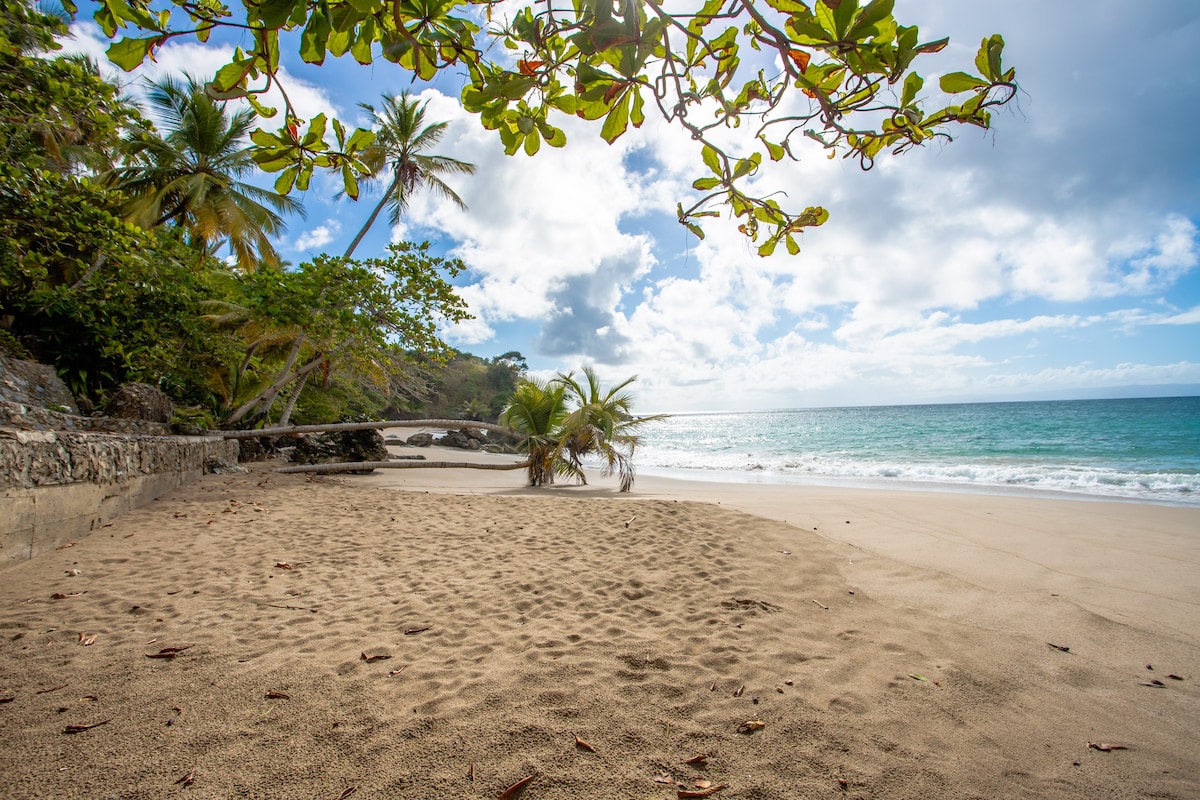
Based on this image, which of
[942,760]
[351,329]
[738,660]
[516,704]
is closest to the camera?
[942,760]

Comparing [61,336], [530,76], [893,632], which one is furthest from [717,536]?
[61,336]

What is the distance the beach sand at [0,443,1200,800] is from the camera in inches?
66.4

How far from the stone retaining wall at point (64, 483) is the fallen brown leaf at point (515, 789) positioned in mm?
3951

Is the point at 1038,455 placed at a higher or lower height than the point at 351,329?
lower

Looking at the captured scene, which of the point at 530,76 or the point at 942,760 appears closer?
the point at 530,76

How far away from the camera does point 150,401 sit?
310 inches

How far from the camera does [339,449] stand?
11398 mm

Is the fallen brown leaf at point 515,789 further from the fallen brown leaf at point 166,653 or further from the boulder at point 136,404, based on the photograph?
the boulder at point 136,404

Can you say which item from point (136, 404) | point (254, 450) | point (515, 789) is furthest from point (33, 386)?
point (515, 789)

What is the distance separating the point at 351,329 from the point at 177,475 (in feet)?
12.3

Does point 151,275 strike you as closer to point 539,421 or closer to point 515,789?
point 539,421

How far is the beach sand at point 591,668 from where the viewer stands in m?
1.69

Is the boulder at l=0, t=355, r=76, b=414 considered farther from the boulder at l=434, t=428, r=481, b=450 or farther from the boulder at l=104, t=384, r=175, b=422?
the boulder at l=434, t=428, r=481, b=450

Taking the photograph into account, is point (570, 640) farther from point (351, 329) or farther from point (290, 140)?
point (351, 329)
